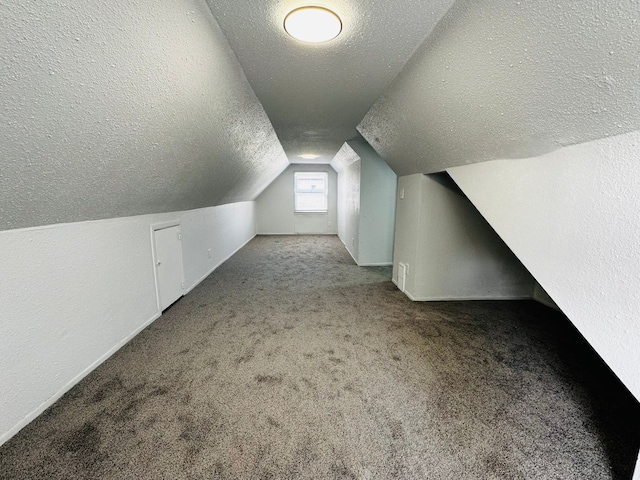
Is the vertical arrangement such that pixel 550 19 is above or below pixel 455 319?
above

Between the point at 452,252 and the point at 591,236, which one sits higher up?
the point at 591,236

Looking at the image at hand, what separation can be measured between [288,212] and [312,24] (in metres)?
6.85

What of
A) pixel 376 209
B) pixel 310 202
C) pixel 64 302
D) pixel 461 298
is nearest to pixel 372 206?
pixel 376 209

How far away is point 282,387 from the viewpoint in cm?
177

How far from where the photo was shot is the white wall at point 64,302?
140cm

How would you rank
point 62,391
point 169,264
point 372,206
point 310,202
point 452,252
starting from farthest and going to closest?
point 310,202, point 372,206, point 452,252, point 169,264, point 62,391

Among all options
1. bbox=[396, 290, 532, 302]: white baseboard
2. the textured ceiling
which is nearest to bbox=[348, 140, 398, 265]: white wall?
bbox=[396, 290, 532, 302]: white baseboard

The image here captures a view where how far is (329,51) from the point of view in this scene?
4.95ft

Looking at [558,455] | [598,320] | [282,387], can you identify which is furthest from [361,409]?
[598,320]

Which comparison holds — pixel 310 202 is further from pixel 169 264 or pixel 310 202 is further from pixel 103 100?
pixel 103 100

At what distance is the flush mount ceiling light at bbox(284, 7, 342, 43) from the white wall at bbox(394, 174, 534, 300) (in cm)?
206

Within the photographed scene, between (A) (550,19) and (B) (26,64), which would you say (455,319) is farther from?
(B) (26,64)

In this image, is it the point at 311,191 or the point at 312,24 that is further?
the point at 311,191

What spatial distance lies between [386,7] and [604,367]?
109 inches
